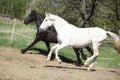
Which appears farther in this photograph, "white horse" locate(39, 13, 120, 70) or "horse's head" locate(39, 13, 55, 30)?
"horse's head" locate(39, 13, 55, 30)

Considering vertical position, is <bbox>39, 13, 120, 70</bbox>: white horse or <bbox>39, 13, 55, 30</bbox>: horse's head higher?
<bbox>39, 13, 55, 30</bbox>: horse's head

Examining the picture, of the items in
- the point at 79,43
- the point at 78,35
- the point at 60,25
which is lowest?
the point at 79,43

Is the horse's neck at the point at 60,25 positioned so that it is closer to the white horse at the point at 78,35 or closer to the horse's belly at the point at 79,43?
the white horse at the point at 78,35

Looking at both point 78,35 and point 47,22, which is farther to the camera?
point 47,22

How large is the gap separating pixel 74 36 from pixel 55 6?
13.1 meters

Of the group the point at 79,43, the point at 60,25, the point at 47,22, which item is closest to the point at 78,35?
the point at 79,43

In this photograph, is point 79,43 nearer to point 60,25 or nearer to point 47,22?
point 60,25

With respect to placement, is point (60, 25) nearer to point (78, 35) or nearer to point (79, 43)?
point (78, 35)

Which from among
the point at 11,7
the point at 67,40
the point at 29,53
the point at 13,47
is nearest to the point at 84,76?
the point at 67,40

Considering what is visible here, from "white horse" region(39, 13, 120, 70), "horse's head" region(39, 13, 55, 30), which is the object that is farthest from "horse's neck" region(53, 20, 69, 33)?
"horse's head" region(39, 13, 55, 30)

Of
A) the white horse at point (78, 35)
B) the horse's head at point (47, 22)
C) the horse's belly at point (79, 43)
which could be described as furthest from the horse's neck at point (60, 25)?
the horse's belly at point (79, 43)

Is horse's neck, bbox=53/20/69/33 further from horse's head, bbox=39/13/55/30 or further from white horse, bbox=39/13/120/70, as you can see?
horse's head, bbox=39/13/55/30

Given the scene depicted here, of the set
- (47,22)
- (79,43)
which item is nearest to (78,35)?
(79,43)

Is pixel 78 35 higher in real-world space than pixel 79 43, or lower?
higher
